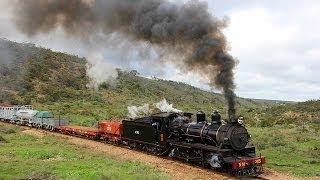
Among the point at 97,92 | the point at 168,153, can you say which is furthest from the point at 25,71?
the point at 168,153

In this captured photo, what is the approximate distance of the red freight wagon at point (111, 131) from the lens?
108ft

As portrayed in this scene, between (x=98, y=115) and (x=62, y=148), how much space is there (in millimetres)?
30838

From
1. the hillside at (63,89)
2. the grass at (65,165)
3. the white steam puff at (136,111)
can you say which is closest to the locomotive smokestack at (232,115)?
the grass at (65,165)

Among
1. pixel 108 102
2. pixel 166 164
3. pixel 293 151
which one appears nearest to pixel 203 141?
pixel 166 164

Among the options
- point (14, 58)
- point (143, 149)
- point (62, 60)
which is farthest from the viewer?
point (62, 60)

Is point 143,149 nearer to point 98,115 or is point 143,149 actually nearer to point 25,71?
point 98,115

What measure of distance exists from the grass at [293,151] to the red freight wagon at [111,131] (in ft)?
36.7

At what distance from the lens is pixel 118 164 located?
2325cm

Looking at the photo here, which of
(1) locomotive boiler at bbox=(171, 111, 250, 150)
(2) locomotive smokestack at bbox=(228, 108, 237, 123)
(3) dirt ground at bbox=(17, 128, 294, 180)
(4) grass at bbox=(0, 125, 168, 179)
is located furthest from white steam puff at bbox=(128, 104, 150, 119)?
(2) locomotive smokestack at bbox=(228, 108, 237, 123)

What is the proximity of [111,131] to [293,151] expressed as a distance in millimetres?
14586

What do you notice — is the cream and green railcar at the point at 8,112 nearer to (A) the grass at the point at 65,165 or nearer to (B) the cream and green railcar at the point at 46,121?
(B) the cream and green railcar at the point at 46,121

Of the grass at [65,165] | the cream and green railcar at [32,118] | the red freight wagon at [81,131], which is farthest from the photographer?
the cream and green railcar at [32,118]

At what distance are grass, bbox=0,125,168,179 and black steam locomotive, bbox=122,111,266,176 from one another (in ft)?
9.68

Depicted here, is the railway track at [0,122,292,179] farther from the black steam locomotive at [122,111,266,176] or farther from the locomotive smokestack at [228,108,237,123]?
the locomotive smokestack at [228,108,237,123]
